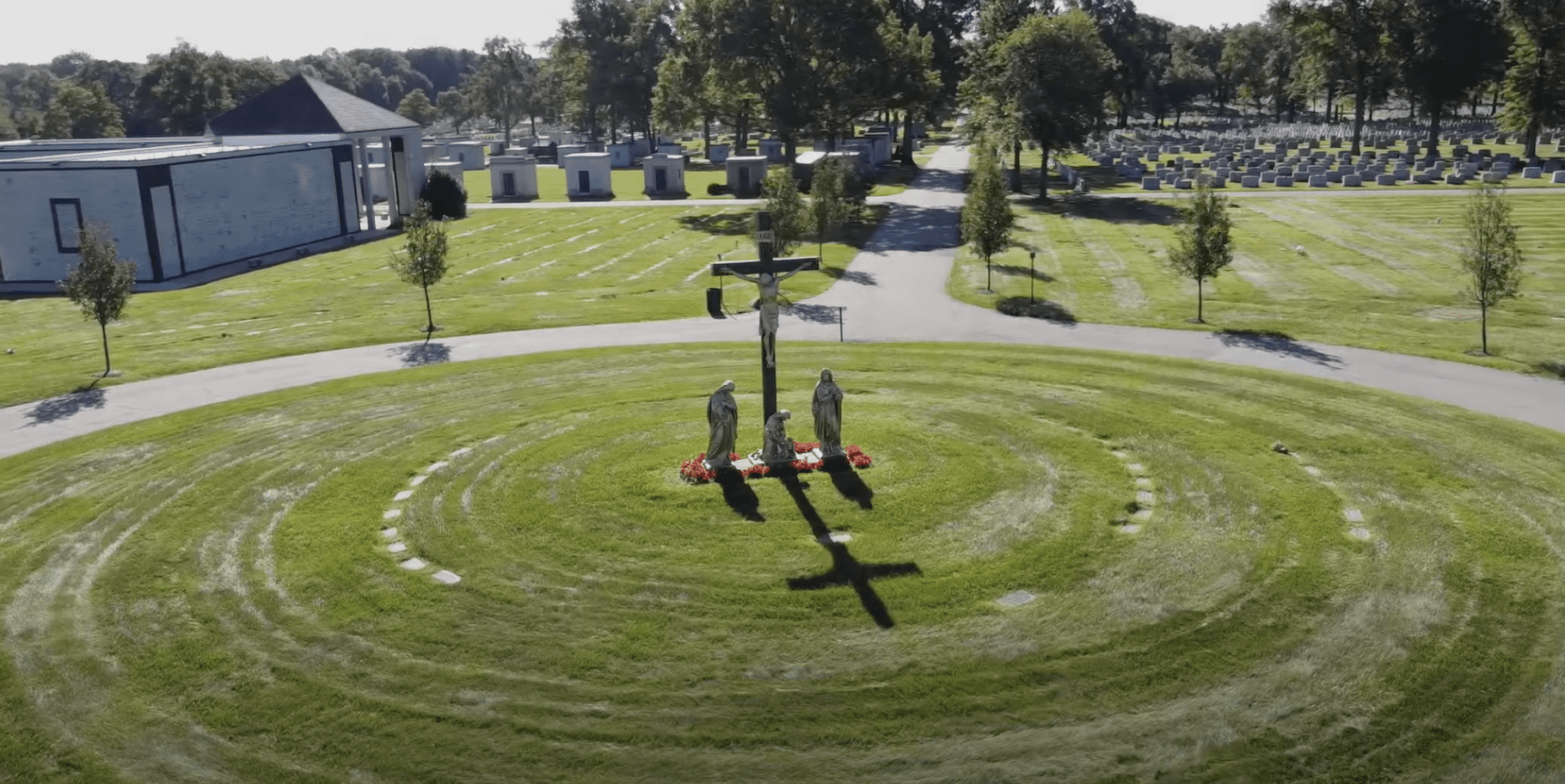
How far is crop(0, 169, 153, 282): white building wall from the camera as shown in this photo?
159 ft

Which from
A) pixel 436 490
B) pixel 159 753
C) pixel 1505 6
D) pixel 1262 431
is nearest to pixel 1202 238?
pixel 1262 431

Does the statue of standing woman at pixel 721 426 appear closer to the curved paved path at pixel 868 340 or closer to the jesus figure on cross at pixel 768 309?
the jesus figure on cross at pixel 768 309

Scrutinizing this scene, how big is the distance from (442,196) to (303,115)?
376 inches

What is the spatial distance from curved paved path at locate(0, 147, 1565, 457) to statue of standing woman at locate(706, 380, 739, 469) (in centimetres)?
1283

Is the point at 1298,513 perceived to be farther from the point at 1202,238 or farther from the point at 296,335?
the point at 296,335

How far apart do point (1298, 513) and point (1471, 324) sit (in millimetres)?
19493

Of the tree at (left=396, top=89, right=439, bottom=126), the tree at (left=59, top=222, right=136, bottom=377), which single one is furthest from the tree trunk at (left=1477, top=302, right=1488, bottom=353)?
the tree at (left=396, top=89, right=439, bottom=126)

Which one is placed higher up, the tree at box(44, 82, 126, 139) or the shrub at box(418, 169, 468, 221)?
the tree at box(44, 82, 126, 139)

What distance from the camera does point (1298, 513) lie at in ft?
60.3

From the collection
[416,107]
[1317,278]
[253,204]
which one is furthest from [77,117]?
[1317,278]

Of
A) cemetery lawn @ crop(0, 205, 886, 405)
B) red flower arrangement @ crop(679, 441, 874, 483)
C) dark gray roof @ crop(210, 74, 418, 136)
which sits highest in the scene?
dark gray roof @ crop(210, 74, 418, 136)

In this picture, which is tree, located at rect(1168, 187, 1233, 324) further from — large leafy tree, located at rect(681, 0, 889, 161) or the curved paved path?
large leafy tree, located at rect(681, 0, 889, 161)

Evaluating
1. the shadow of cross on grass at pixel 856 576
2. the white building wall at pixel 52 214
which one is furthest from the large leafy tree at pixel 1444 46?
the shadow of cross on grass at pixel 856 576

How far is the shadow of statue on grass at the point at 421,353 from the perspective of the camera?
31.5 meters
